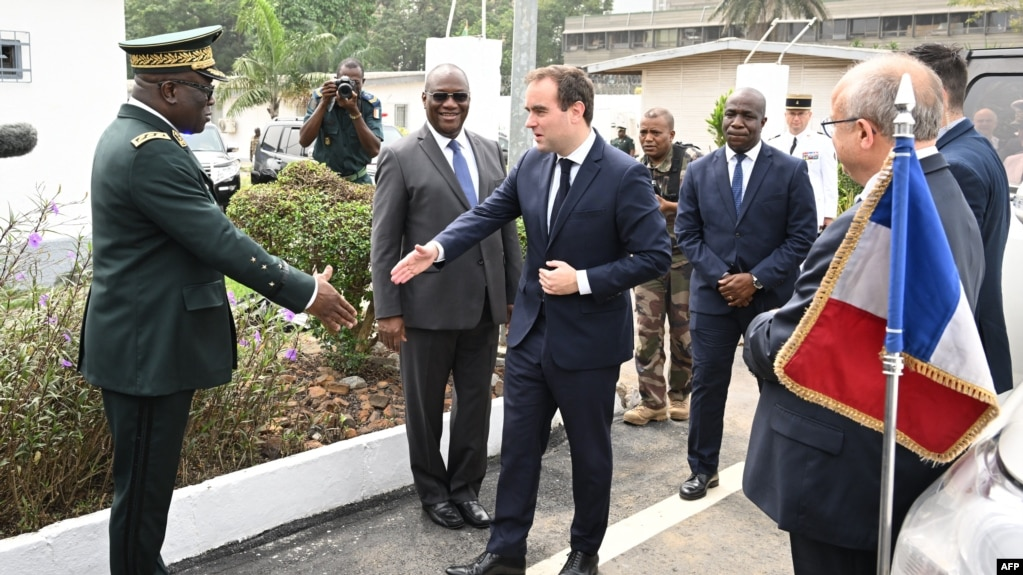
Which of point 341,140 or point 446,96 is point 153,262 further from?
point 341,140

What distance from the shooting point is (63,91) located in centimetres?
1016

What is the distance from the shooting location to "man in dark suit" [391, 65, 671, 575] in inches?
158

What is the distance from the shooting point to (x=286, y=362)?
17.4 feet

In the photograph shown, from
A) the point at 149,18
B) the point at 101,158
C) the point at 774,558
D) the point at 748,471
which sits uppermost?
the point at 149,18

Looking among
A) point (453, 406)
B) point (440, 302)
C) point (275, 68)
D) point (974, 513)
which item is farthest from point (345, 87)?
point (275, 68)

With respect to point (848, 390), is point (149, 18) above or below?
above

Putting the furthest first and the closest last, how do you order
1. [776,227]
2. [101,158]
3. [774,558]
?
[776,227] → [774,558] → [101,158]

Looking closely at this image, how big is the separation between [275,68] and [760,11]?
1753 inches

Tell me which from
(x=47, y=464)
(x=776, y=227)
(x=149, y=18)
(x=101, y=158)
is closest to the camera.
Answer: (x=101, y=158)

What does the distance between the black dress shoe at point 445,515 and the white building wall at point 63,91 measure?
659 cm

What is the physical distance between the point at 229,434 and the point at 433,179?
5.22ft

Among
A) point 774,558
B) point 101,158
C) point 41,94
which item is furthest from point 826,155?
point 41,94

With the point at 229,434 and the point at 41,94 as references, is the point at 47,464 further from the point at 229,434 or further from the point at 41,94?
the point at 41,94

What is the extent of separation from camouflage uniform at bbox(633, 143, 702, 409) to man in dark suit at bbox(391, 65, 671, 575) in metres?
2.20
